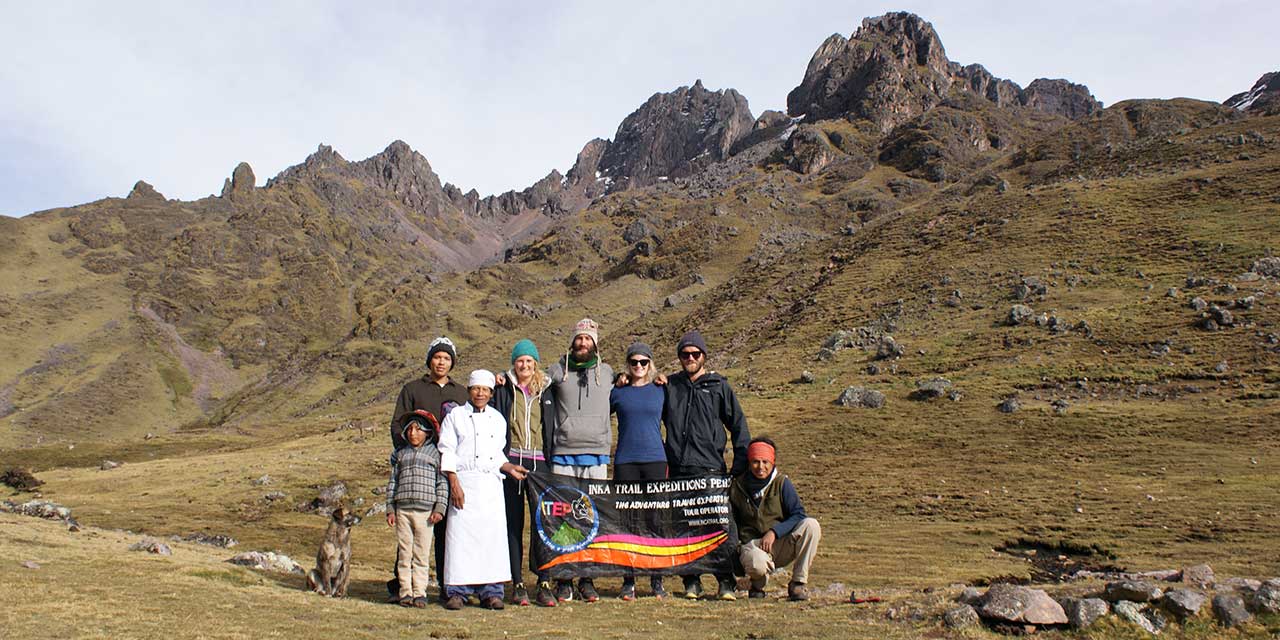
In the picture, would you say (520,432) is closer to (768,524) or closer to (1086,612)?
(768,524)

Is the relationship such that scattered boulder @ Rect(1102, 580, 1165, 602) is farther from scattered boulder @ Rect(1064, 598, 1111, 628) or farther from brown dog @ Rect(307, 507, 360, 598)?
brown dog @ Rect(307, 507, 360, 598)

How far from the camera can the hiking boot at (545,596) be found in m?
12.2

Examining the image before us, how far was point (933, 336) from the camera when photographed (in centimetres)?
5578

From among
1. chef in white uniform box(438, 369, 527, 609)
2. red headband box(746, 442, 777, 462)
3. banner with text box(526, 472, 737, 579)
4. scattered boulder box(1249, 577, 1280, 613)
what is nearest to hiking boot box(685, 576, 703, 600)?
banner with text box(526, 472, 737, 579)

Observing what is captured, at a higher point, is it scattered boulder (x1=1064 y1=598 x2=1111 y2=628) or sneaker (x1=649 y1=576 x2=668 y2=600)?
scattered boulder (x1=1064 y1=598 x2=1111 y2=628)

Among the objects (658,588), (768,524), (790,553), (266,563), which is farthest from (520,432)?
(266,563)

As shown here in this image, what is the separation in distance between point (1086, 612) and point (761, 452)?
5.13 metres

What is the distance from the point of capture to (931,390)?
42.6 m

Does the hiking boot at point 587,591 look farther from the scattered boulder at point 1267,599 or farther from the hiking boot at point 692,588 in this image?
the scattered boulder at point 1267,599

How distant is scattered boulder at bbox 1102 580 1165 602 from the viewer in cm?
920

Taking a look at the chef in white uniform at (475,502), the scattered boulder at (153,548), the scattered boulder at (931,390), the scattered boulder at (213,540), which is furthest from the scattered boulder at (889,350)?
the scattered boulder at (153,548)

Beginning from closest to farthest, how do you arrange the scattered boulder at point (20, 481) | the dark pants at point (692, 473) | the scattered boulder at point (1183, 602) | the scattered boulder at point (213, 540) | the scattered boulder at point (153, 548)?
the scattered boulder at point (1183, 602) < the dark pants at point (692, 473) < the scattered boulder at point (153, 548) < the scattered boulder at point (213, 540) < the scattered boulder at point (20, 481)

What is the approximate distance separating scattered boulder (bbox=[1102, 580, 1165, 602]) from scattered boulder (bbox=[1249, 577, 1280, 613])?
924 millimetres

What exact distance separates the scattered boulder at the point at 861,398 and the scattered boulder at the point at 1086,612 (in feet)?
113
